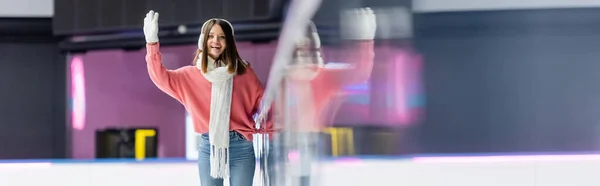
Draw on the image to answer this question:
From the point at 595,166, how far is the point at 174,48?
6.72 ft

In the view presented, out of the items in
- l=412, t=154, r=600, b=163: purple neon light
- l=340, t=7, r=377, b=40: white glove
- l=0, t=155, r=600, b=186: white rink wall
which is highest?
l=340, t=7, r=377, b=40: white glove

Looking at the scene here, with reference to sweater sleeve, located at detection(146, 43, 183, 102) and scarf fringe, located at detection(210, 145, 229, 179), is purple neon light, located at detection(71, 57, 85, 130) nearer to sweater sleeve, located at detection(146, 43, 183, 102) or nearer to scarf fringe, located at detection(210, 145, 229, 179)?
sweater sleeve, located at detection(146, 43, 183, 102)

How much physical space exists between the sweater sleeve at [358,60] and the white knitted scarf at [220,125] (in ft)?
4.47

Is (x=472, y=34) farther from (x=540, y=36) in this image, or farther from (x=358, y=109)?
(x=358, y=109)

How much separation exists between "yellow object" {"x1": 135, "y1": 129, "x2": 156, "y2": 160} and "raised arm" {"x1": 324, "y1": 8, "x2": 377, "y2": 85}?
3103 millimetres

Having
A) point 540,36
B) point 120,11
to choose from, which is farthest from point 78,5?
point 540,36

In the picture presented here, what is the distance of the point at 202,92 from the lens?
2.22 metres

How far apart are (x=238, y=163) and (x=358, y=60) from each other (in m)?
1.50

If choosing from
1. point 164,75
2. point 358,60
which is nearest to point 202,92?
point 164,75

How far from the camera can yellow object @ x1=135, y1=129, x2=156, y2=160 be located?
3703mm

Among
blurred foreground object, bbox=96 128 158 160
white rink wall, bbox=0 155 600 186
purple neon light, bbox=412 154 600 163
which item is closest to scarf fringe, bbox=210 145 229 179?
white rink wall, bbox=0 155 600 186

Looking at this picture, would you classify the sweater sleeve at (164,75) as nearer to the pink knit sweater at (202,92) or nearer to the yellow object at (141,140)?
the pink knit sweater at (202,92)

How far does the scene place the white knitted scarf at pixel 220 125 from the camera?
207 cm

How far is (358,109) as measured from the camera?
2.17 feet
